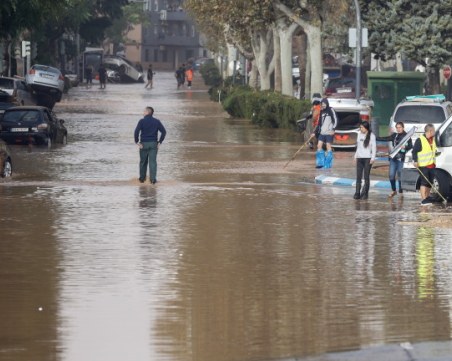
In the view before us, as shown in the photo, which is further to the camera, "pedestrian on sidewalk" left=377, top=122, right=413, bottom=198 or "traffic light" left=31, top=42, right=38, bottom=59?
"traffic light" left=31, top=42, right=38, bottom=59

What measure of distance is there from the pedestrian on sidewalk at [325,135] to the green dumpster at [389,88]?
13961 mm

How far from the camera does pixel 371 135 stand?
26.4 meters

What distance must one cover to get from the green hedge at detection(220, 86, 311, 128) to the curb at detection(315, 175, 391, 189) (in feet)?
57.3

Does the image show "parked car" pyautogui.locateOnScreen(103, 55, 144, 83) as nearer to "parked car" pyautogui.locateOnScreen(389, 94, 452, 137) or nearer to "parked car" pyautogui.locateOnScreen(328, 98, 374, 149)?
"parked car" pyautogui.locateOnScreen(328, 98, 374, 149)

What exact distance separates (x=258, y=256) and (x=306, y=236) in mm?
2397

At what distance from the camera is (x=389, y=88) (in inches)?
1930

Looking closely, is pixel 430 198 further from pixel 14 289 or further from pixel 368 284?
pixel 14 289

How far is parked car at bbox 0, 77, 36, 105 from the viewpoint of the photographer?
2023 inches

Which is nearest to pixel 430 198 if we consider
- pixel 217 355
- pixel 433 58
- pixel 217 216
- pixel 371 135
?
pixel 371 135

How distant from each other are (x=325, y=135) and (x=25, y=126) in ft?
35.8

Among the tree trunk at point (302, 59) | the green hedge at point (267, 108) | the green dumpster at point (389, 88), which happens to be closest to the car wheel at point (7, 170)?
the green hedge at point (267, 108)

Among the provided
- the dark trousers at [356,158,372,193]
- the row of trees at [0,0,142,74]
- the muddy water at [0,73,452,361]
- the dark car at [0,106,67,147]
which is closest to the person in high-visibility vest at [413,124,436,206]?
the muddy water at [0,73,452,361]

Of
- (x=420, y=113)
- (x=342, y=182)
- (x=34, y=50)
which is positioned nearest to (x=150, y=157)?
(x=342, y=182)

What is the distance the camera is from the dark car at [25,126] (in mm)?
40875
